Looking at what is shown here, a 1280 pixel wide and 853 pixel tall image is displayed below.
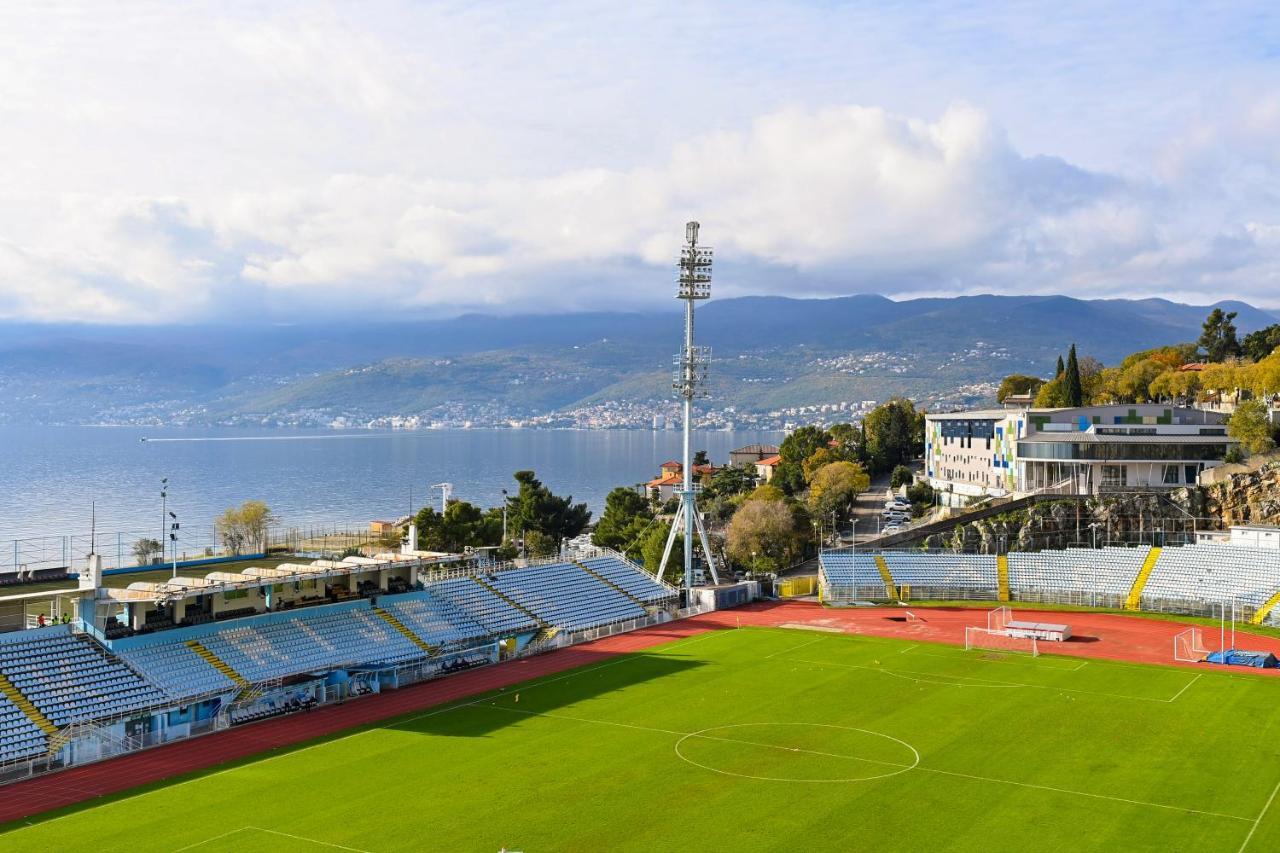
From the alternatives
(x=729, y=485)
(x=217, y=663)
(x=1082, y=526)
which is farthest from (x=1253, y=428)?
(x=217, y=663)

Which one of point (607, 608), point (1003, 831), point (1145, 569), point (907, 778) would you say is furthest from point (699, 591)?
point (1003, 831)

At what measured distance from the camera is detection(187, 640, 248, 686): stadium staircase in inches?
1692

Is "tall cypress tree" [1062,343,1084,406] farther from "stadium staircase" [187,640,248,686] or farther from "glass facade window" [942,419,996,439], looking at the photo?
"stadium staircase" [187,640,248,686]

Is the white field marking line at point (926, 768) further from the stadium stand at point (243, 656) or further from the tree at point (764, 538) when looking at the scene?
the tree at point (764, 538)

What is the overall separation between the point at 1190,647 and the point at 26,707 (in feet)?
173

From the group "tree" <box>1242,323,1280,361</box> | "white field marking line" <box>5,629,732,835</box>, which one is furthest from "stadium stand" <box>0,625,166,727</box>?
"tree" <box>1242,323,1280,361</box>

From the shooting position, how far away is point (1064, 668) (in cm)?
5134

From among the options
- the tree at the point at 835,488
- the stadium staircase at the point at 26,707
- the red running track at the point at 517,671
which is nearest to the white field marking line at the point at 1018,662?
the red running track at the point at 517,671

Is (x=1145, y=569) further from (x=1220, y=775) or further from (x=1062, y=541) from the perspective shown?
(x=1220, y=775)

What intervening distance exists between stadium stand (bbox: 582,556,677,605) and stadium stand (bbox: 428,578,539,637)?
10284mm

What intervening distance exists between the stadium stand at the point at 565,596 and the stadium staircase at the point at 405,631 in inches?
327

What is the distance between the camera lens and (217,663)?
1713 inches

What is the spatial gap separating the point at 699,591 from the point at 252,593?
30.5m

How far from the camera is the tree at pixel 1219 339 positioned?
138875 millimetres
